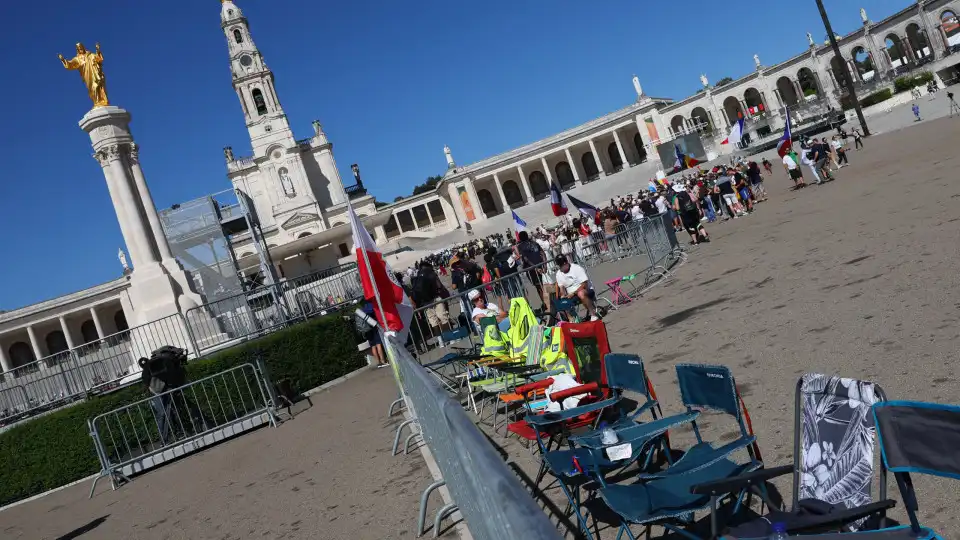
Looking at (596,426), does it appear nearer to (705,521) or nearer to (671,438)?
(671,438)

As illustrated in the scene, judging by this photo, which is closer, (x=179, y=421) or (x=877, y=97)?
(x=179, y=421)

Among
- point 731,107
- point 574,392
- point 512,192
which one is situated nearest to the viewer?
point 574,392

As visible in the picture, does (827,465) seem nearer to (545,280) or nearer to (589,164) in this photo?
(545,280)

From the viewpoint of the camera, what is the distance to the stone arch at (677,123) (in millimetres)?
82656

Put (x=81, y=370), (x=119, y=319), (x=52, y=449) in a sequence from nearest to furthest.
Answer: (x=52, y=449) < (x=81, y=370) < (x=119, y=319)

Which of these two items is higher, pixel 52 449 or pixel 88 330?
pixel 88 330

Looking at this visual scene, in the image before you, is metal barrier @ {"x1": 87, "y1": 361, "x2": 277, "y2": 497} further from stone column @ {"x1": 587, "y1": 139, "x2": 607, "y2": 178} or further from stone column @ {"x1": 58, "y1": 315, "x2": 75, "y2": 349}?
stone column @ {"x1": 587, "y1": 139, "x2": 607, "y2": 178}

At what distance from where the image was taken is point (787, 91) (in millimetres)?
81438

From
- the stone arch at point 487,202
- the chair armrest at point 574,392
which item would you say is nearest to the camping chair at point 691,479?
the chair armrest at point 574,392

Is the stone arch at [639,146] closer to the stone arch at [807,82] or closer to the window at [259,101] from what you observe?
the stone arch at [807,82]

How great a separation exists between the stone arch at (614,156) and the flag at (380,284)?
8000 cm

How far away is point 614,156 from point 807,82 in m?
21.0

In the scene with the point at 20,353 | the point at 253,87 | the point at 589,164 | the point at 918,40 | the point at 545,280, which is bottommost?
the point at 545,280

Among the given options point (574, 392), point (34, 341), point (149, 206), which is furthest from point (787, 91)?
point (574, 392)
